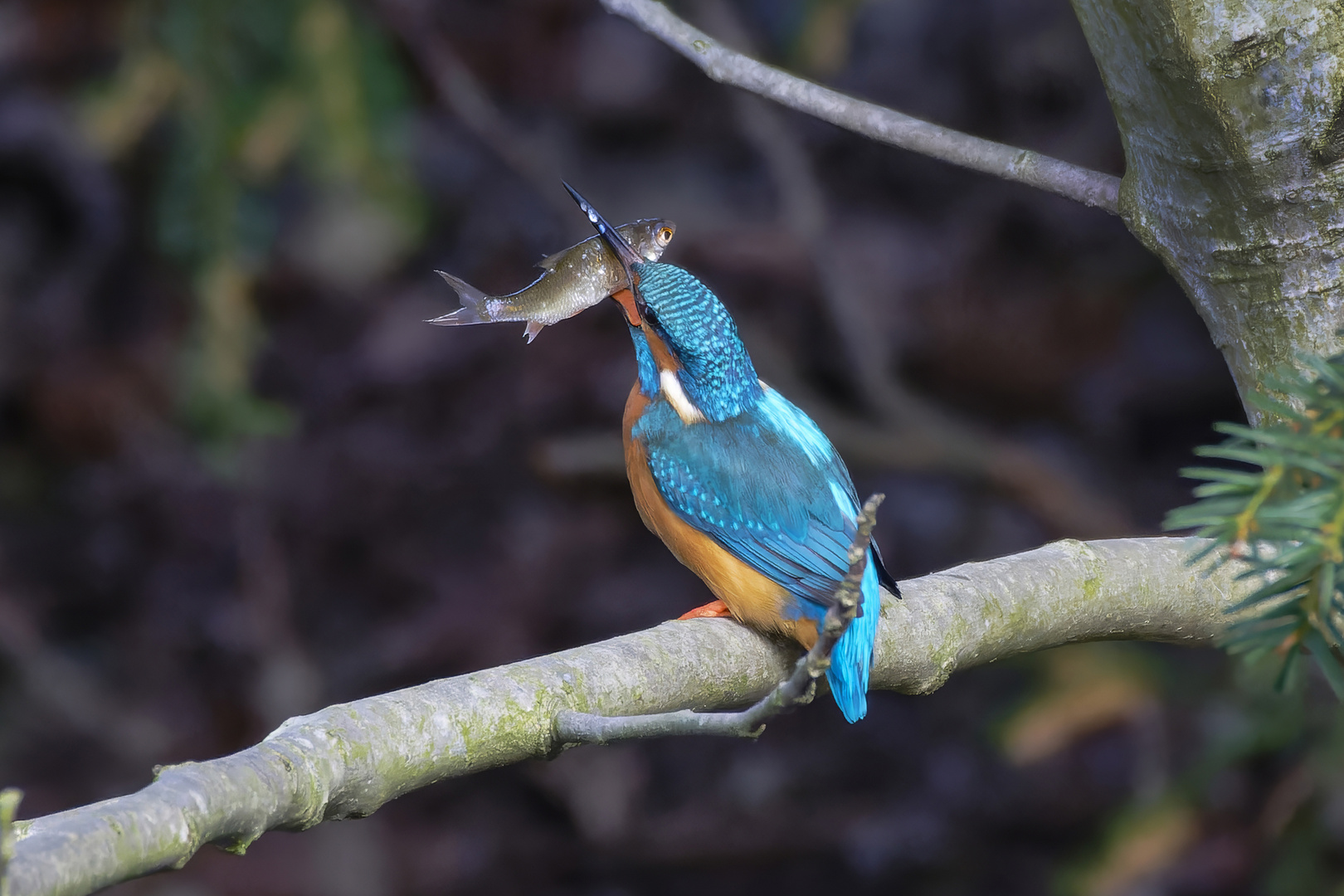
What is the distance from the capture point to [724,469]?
1847mm

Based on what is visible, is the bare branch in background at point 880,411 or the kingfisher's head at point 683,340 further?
the bare branch in background at point 880,411

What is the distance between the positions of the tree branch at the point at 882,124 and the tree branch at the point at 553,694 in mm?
448

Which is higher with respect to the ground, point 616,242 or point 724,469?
point 616,242

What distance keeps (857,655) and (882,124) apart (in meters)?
0.66

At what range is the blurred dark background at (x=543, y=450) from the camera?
3.18 m

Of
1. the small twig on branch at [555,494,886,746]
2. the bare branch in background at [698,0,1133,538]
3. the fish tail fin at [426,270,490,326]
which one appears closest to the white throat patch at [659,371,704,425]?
the fish tail fin at [426,270,490,326]

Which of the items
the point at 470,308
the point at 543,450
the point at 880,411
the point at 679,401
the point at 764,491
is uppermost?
the point at 543,450

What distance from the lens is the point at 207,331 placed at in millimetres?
2248

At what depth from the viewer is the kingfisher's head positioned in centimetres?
187

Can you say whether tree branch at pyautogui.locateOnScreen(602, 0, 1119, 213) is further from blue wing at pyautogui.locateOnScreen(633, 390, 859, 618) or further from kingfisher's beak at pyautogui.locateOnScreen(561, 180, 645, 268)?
blue wing at pyautogui.locateOnScreen(633, 390, 859, 618)

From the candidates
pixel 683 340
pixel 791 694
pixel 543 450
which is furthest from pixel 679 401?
pixel 543 450

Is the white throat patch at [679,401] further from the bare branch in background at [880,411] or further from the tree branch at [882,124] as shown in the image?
the bare branch in background at [880,411]

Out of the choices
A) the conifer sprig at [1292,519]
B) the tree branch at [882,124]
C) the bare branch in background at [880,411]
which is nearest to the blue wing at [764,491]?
the tree branch at [882,124]

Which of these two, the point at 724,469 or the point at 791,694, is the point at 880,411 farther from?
the point at 791,694
